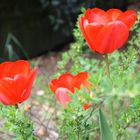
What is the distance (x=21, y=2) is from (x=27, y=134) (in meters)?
3.92

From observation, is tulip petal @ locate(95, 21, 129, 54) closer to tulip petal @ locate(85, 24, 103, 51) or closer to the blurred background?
tulip petal @ locate(85, 24, 103, 51)

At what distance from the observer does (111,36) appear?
127 centimetres

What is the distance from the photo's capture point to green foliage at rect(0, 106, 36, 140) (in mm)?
1343

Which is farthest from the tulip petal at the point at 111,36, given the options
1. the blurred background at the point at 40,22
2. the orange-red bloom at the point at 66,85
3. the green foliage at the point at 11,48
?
the blurred background at the point at 40,22

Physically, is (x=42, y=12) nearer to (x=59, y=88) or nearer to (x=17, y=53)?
(x=17, y=53)

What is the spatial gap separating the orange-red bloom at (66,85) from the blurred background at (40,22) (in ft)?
12.3

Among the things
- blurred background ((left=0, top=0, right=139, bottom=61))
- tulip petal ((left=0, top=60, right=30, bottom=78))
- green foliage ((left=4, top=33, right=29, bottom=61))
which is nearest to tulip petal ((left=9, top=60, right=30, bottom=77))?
tulip petal ((left=0, top=60, right=30, bottom=78))

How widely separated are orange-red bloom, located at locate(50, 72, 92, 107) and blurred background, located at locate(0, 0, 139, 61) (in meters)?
3.76

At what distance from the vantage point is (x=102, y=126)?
134 cm

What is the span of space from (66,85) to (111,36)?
19cm

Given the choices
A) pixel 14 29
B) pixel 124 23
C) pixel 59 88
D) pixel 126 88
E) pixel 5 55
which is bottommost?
pixel 126 88

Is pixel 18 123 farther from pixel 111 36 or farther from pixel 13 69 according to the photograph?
pixel 111 36

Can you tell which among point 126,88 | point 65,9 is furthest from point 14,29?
point 126,88

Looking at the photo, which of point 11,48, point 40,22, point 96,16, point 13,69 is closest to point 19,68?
point 13,69
